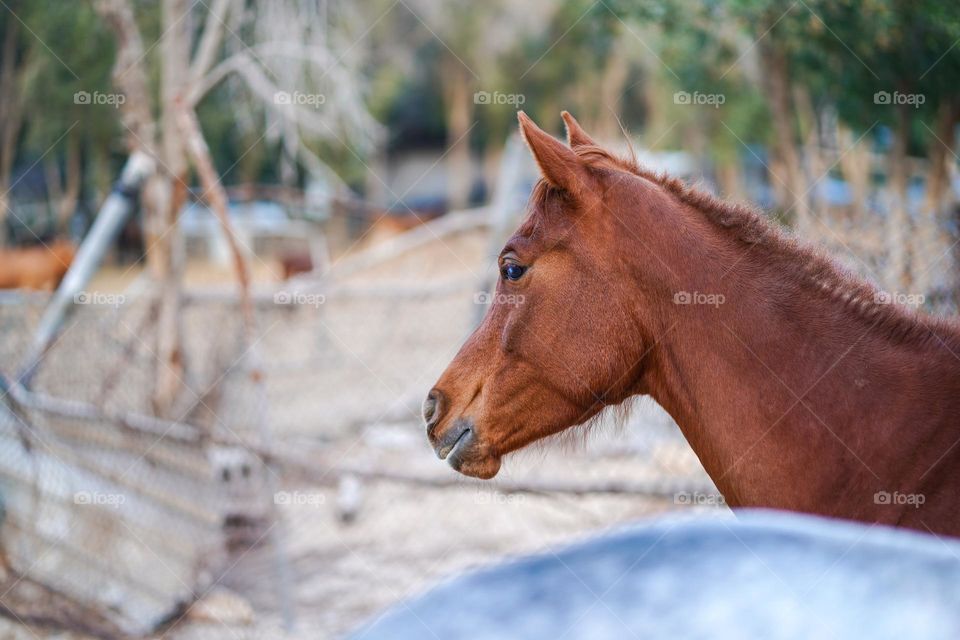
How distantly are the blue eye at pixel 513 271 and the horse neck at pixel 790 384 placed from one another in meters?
0.46

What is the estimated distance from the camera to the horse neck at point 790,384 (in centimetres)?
219

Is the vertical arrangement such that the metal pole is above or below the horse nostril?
below

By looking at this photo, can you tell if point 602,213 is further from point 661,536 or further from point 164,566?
point 164,566

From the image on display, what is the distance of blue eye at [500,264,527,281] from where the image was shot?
8.40ft

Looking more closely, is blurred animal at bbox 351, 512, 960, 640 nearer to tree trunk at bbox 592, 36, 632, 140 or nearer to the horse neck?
the horse neck

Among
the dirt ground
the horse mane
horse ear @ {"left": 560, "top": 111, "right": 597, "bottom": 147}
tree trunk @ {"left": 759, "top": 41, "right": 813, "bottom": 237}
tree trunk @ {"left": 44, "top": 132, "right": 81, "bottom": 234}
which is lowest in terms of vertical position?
tree trunk @ {"left": 44, "top": 132, "right": 81, "bottom": 234}

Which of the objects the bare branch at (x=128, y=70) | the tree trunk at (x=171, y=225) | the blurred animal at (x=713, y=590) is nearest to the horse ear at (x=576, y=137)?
the blurred animal at (x=713, y=590)

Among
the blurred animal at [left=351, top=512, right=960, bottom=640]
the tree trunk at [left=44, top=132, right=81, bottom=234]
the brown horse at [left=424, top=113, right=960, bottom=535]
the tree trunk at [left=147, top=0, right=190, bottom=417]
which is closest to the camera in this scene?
the blurred animal at [left=351, top=512, right=960, bottom=640]

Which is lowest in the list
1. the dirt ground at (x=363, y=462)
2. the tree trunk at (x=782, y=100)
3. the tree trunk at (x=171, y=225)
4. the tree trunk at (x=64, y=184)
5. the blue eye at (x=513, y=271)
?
the tree trunk at (x=64, y=184)

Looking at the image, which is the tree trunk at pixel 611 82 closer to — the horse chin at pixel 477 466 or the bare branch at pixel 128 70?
the bare branch at pixel 128 70

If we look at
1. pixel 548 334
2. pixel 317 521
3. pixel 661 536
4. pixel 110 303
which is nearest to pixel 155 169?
pixel 110 303

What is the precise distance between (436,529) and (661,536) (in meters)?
5.68

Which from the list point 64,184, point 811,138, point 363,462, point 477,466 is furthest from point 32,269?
point 477,466

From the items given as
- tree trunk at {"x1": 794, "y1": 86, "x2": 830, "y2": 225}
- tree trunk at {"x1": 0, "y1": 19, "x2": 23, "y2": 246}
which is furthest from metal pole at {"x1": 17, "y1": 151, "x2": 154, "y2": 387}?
tree trunk at {"x1": 0, "y1": 19, "x2": 23, "y2": 246}
